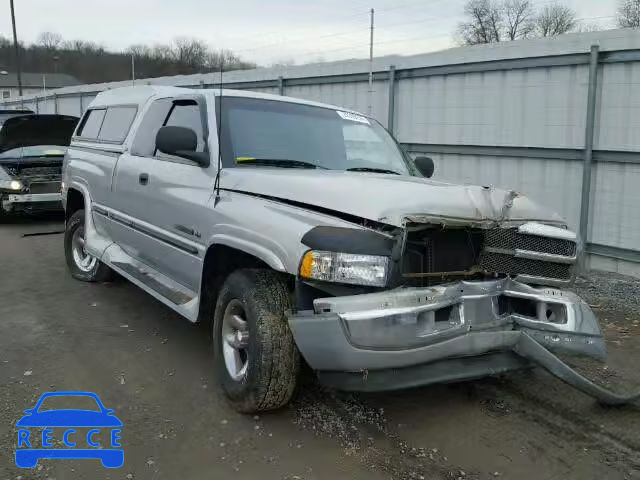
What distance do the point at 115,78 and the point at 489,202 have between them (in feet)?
143

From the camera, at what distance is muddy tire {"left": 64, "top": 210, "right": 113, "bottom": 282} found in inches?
262

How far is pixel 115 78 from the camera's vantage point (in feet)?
141

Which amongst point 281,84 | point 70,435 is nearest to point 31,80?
point 281,84

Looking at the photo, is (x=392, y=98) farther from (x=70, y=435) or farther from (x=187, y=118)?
(x=70, y=435)

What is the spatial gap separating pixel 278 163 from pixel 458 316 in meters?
1.76

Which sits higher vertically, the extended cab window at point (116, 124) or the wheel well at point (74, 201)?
the extended cab window at point (116, 124)

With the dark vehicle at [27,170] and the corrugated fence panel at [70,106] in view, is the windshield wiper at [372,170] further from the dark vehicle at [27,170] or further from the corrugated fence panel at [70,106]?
the corrugated fence panel at [70,106]

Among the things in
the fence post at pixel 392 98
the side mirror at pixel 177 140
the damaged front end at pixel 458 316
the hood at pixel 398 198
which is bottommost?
the damaged front end at pixel 458 316

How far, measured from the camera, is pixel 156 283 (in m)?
4.74

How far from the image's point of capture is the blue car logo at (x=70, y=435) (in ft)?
10.4

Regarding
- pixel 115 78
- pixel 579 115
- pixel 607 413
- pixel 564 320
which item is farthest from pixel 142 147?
pixel 115 78

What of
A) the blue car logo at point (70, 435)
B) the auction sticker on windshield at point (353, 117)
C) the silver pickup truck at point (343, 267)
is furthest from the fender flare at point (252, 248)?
the auction sticker on windshield at point (353, 117)

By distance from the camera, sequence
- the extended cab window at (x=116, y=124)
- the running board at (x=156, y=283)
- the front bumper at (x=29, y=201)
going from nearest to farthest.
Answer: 1. the running board at (x=156, y=283)
2. the extended cab window at (x=116, y=124)
3. the front bumper at (x=29, y=201)

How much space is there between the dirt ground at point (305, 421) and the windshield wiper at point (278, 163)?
1.52 metres
